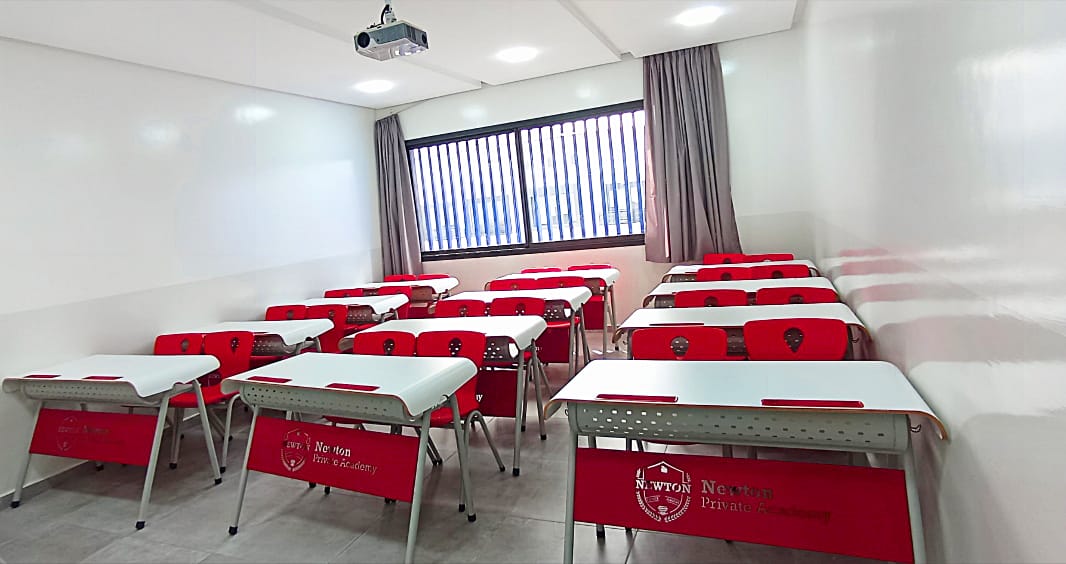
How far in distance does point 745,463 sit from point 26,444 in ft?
12.9

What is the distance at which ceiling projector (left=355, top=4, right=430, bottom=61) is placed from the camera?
3244 mm

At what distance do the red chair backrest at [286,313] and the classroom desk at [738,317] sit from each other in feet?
9.58

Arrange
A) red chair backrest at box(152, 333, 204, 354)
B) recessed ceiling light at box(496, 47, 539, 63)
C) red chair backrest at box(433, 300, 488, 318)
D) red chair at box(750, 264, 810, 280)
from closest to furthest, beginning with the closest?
red chair backrest at box(152, 333, 204, 354) → red chair backrest at box(433, 300, 488, 318) → red chair at box(750, 264, 810, 280) → recessed ceiling light at box(496, 47, 539, 63)

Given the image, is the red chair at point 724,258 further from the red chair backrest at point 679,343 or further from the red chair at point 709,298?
the red chair backrest at point 679,343

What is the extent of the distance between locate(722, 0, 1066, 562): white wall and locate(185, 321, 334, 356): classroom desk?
134 inches

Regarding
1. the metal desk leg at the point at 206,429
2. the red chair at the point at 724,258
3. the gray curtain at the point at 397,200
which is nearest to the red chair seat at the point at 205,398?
the metal desk leg at the point at 206,429

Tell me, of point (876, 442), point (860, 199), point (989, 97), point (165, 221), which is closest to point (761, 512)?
point (876, 442)

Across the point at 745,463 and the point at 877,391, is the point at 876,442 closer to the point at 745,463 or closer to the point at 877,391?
the point at 877,391

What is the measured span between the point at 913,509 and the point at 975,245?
72 centimetres

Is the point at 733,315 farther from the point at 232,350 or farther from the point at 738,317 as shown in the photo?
the point at 232,350

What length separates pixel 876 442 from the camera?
1512 mm

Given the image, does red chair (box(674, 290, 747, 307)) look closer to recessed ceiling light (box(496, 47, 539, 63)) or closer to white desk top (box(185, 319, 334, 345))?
white desk top (box(185, 319, 334, 345))

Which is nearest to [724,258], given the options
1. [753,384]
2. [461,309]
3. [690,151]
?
[690,151]

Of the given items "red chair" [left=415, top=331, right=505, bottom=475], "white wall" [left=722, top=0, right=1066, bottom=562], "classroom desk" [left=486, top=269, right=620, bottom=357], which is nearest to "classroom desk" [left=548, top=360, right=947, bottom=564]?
"white wall" [left=722, top=0, right=1066, bottom=562]
